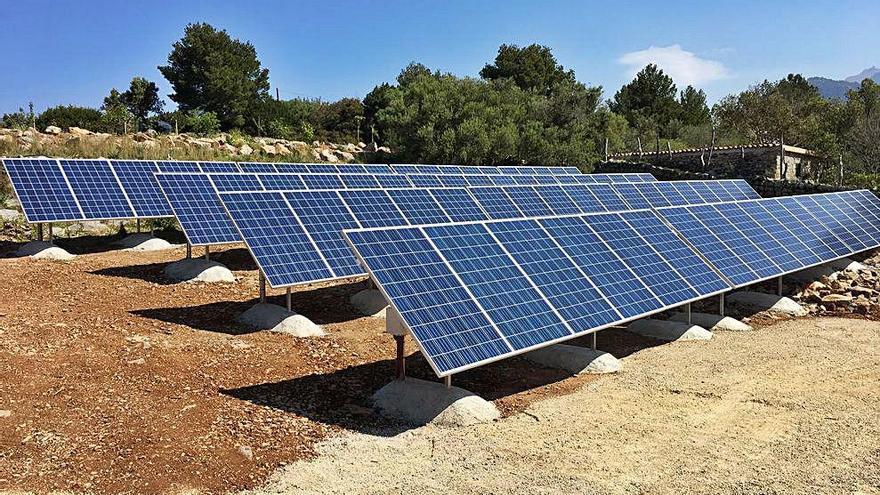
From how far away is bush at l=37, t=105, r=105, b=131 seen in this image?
47344mm

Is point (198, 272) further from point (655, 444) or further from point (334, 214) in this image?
point (655, 444)

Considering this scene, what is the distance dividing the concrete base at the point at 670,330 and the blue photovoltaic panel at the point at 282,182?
11.3 m

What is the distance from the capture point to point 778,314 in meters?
17.4

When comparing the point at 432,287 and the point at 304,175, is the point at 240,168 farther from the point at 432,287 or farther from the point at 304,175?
the point at 432,287

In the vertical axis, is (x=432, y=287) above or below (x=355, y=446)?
above

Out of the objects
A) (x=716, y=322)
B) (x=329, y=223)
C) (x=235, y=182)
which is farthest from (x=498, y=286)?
(x=235, y=182)

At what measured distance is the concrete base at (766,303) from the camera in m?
17.6

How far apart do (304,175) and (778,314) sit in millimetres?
14820

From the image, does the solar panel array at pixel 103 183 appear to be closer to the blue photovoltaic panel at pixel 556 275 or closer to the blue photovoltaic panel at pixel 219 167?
the blue photovoltaic panel at pixel 219 167

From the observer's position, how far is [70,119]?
48.2 m

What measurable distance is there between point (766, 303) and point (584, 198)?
851 centimetres

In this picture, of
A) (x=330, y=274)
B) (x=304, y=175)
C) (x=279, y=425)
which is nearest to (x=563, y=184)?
(x=304, y=175)

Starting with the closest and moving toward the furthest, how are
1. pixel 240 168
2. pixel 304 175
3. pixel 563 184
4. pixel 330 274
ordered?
1. pixel 330 274
2. pixel 304 175
3. pixel 240 168
4. pixel 563 184

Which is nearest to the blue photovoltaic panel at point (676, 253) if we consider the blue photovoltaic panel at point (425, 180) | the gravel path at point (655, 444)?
the gravel path at point (655, 444)
